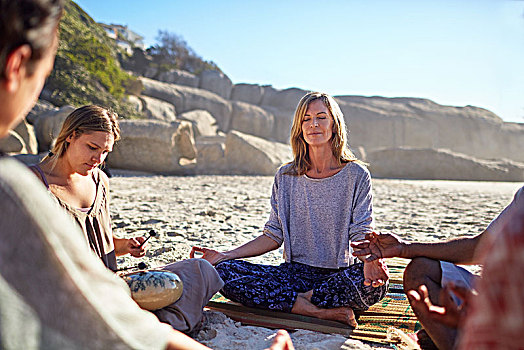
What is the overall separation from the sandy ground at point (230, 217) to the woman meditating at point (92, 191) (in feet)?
0.91

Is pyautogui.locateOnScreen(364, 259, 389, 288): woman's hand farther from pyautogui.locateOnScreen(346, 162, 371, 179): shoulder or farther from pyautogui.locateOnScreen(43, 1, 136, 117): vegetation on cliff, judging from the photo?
pyautogui.locateOnScreen(43, 1, 136, 117): vegetation on cliff

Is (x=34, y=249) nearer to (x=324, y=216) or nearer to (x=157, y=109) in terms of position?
(x=324, y=216)

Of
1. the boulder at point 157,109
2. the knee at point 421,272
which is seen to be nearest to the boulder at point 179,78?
the boulder at point 157,109

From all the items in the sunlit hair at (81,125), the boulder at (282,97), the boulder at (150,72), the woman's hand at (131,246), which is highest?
the boulder at (150,72)

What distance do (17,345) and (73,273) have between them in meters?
0.19

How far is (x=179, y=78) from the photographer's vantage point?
1160 inches

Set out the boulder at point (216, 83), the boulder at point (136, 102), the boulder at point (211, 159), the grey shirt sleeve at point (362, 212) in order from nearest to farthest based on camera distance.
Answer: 1. the grey shirt sleeve at point (362, 212)
2. the boulder at point (211, 159)
3. the boulder at point (136, 102)
4. the boulder at point (216, 83)

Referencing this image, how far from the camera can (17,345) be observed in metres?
1.02

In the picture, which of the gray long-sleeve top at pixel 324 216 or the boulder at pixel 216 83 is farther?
the boulder at pixel 216 83

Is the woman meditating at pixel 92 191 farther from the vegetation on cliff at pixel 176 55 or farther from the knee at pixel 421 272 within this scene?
the vegetation on cliff at pixel 176 55

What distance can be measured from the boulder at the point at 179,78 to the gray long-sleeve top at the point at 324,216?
2697 cm

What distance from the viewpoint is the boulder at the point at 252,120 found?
2752cm

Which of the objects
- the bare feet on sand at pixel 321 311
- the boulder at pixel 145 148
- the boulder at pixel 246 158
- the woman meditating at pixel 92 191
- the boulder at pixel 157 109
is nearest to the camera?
the woman meditating at pixel 92 191

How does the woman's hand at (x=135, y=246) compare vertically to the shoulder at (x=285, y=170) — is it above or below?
below
